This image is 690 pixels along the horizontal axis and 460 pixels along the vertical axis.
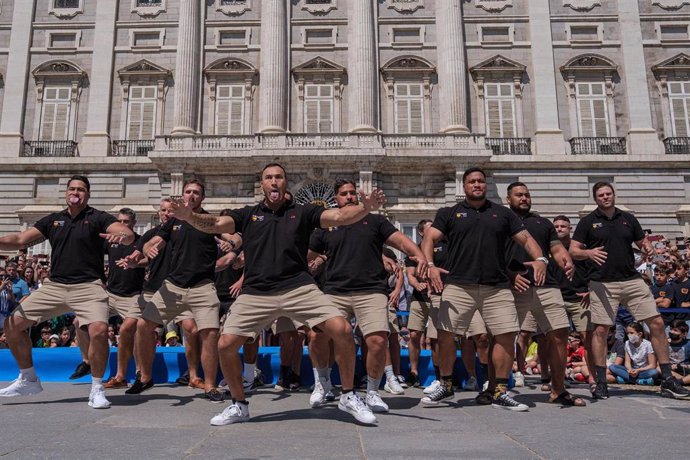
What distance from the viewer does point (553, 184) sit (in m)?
25.3

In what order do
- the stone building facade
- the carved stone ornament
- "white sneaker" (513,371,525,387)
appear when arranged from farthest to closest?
the carved stone ornament → the stone building facade → "white sneaker" (513,371,525,387)

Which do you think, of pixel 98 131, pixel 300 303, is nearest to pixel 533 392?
pixel 300 303

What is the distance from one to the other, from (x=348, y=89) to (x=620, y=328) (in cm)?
1936

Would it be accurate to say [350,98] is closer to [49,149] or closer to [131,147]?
[131,147]

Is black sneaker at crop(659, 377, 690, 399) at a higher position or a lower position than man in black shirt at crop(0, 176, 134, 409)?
lower

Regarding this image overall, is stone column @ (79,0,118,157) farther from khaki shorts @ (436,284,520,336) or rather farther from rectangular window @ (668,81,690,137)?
rectangular window @ (668,81,690,137)

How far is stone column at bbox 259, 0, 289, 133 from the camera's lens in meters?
25.9

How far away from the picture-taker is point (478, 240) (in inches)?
235

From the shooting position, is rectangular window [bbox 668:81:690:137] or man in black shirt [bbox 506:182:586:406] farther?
rectangular window [bbox 668:81:690:137]

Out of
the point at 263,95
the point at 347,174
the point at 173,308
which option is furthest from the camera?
the point at 263,95

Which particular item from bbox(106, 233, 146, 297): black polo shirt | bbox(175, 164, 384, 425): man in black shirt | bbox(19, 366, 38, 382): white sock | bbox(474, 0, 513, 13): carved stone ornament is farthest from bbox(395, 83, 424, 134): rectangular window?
bbox(19, 366, 38, 382): white sock

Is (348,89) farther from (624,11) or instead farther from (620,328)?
(620,328)

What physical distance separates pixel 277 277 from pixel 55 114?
2624 cm

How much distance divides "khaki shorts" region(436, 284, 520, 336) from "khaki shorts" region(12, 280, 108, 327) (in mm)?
3718
